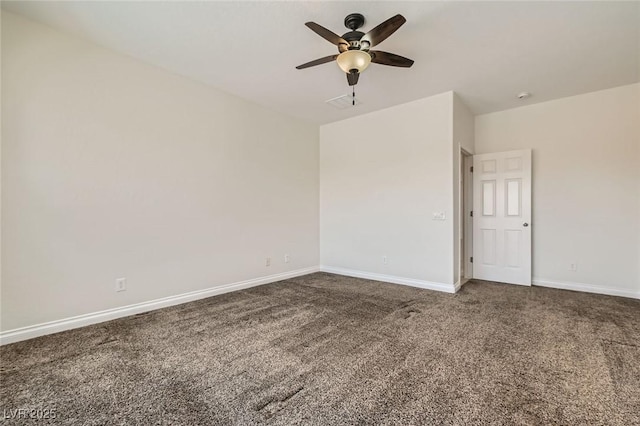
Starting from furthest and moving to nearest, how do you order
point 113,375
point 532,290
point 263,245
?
point 263,245 → point 532,290 → point 113,375

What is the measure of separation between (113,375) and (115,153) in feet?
6.91

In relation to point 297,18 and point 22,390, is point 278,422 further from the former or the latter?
point 297,18

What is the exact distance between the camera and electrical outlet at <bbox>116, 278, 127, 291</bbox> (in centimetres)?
289

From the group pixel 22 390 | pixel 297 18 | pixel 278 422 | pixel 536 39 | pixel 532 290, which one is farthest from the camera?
pixel 532 290

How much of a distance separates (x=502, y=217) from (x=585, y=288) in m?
1.36

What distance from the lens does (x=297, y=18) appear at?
92.0 inches

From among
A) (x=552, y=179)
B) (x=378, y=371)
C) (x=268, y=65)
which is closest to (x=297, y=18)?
(x=268, y=65)

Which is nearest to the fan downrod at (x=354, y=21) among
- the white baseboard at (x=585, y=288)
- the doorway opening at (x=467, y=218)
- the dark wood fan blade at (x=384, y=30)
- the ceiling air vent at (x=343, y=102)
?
the dark wood fan blade at (x=384, y=30)

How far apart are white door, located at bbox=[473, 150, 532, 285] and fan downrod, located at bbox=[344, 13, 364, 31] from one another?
3.25m

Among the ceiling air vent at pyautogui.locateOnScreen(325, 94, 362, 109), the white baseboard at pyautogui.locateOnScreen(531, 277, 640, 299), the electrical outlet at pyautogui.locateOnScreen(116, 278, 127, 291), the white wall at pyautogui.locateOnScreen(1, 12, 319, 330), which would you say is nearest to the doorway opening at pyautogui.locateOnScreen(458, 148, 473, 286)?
the white baseboard at pyautogui.locateOnScreen(531, 277, 640, 299)

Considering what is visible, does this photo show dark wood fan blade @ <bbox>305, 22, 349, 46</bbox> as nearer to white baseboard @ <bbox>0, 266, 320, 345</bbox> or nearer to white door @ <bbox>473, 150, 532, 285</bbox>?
white baseboard @ <bbox>0, 266, 320, 345</bbox>

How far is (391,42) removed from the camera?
8.76 ft

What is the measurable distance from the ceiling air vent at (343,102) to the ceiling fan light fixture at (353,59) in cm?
163

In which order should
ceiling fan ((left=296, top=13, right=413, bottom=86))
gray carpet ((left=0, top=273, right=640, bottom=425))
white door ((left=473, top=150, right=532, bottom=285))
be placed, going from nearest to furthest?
1. gray carpet ((left=0, top=273, right=640, bottom=425))
2. ceiling fan ((left=296, top=13, right=413, bottom=86))
3. white door ((left=473, top=150, right=532, bottom=285))
